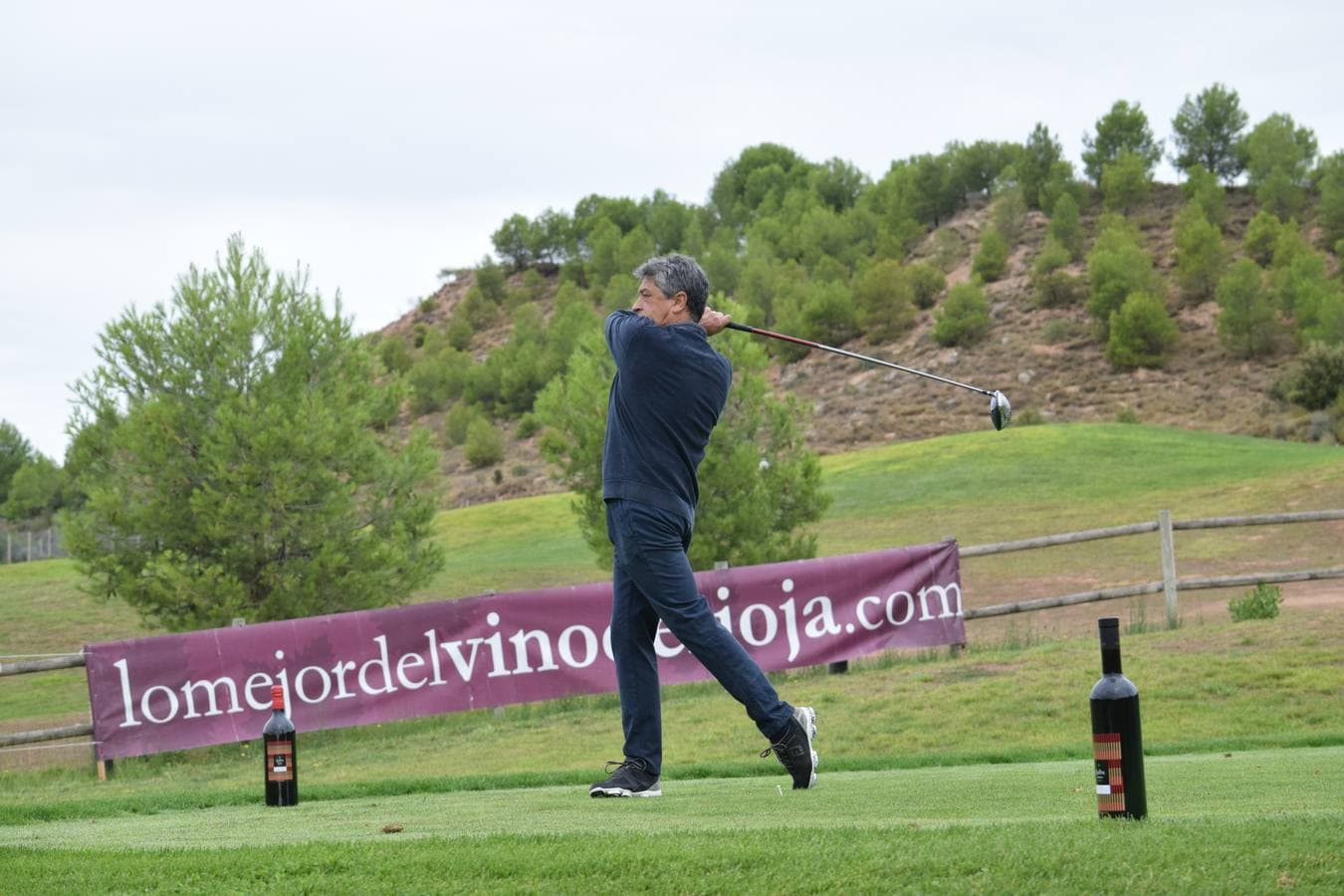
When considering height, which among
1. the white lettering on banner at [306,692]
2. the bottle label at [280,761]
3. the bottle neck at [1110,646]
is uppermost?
Result: the bottle neck at [1110,646]

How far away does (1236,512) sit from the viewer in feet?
120

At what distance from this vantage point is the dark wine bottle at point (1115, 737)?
166 inches

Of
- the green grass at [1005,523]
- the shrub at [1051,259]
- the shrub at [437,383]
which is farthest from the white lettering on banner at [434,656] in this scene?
the shrub at [437,383]

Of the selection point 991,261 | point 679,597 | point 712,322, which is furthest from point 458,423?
point 679,597

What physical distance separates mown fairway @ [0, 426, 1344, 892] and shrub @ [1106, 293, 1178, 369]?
31.5 metres

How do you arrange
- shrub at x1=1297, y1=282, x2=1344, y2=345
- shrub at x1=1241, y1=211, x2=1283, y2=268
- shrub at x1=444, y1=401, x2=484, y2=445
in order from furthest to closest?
shrub at x1=444, y1=401, x2=484, y2=445 < shrub at x1=1241, y1=211, x2=1283, y2=268 < shrub at x1=1297, y1=282, x2=1344, y2=345

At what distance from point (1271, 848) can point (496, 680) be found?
42.1ft

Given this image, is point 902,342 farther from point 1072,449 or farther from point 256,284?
point 256,284

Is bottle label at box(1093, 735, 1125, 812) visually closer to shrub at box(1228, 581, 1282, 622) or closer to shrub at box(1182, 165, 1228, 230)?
shrub at box(1228, 581, 1282, 622)

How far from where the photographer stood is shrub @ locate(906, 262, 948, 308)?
85125mm

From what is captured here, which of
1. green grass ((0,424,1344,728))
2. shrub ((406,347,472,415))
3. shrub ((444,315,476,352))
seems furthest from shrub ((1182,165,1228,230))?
shrub ((444,315,476,352))

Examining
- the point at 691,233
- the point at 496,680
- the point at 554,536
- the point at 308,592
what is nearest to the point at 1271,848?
the point at 496,680

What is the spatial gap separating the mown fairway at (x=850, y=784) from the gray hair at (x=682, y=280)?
2027 mm

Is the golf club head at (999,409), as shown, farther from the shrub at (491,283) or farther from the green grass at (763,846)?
the shrub at (491,283)
